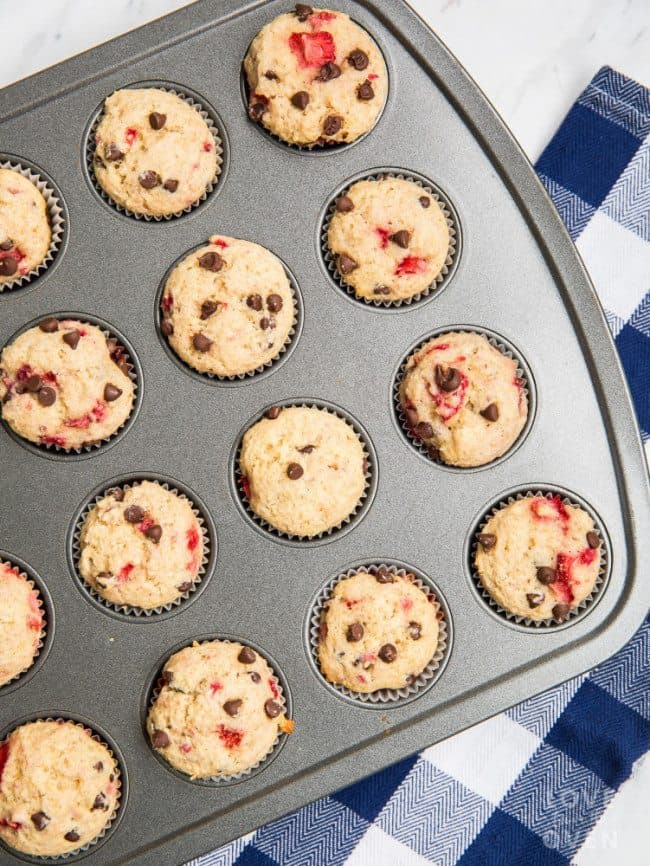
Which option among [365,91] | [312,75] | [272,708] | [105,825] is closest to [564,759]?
[272,708]

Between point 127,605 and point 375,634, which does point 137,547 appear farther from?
point 375,634

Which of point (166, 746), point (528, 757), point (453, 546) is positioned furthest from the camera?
point (528, 757)

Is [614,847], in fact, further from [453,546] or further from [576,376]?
[576,376]

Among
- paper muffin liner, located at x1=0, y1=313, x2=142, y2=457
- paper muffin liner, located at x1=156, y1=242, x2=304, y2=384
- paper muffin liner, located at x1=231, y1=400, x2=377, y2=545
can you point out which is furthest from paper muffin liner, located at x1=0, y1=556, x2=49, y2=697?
paper muffin liner, located at x1=156, y1=242, x2=304, y2=384

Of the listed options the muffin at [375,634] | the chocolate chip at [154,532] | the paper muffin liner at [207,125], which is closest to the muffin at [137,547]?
the chocolate chip at [154,532]

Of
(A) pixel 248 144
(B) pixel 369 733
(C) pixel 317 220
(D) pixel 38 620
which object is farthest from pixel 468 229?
(D) pixel 38 620

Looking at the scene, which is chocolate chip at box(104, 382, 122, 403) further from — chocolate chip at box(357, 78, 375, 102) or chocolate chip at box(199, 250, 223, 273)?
chocolate chip at box(357, 78, 375, 102)
